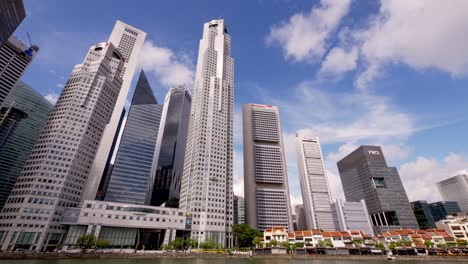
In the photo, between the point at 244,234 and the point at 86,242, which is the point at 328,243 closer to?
→ the point at 244,234

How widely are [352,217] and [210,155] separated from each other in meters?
135

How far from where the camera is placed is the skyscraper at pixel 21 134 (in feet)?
454

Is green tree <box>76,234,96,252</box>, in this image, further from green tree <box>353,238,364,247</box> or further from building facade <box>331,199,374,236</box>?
building facade <box>331,199,374,236</box>

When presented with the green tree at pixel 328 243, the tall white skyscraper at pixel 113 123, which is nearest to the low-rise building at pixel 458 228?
the green tree at pixel 328 243

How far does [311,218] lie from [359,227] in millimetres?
Answer: 37540

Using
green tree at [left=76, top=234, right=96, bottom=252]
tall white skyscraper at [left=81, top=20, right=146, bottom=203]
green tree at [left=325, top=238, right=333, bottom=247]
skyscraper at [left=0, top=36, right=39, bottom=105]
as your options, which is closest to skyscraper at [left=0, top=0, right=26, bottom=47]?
skyscraper at [left=0, top=36, right=39, bottom=105]

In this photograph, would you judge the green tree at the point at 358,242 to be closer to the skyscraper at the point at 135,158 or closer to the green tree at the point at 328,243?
the green tree at the point at 328,243

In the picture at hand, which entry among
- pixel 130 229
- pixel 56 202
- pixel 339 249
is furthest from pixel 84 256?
pixel 339 249

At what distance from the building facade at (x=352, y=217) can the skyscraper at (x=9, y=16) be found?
227163mm

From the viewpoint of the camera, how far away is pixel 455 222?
133125mm

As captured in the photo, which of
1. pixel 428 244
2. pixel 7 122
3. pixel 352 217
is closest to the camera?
pixel 428 244

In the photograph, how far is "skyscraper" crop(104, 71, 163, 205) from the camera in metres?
150

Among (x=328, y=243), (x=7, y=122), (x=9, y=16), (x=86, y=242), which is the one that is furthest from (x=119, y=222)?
(x=328, y=243)

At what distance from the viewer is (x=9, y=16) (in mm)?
84875
